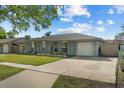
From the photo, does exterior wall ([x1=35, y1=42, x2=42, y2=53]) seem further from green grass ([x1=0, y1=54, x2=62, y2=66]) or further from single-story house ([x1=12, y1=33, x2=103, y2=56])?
green grass ([x1=0, y1=54, x2=62, y2=66])

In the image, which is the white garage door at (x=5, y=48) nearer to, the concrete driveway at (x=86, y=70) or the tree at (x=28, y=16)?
the concrete driveway at (x=86, y=70)

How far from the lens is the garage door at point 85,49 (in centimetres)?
2039

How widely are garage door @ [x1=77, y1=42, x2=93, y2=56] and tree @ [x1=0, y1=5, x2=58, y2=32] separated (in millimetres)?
12979

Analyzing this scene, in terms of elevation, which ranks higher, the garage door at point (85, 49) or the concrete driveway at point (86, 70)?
the garage door at point (85, 49)

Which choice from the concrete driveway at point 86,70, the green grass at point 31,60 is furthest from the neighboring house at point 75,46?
the concrete driveway at point 86,70

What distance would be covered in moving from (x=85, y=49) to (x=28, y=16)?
1392 centimetres

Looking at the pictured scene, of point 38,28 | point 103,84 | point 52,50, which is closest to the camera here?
point 103,84

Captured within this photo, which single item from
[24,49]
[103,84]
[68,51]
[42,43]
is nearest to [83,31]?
[68,51]

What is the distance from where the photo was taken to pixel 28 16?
25.7 ft

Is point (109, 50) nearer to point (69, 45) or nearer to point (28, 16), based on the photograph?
point (69, 45)

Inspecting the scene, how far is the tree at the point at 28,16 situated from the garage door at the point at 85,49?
13.0 m
